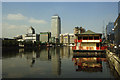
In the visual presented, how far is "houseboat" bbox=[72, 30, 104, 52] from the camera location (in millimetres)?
48219

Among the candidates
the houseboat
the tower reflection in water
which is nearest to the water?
the tower reflection in water

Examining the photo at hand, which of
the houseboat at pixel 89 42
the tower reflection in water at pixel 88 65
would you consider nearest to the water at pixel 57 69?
the tower reflection in water at pixel 88 65

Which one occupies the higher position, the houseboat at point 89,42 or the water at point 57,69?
the houseboat at point 89,42

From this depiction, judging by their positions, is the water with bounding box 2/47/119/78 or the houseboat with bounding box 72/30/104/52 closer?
the water with bounding box 2/47/119/78

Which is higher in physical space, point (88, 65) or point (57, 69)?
point (88, 65)

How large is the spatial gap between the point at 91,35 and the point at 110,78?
32693 millimetres

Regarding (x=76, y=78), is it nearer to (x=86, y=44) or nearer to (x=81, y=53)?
(x=81, y=53)

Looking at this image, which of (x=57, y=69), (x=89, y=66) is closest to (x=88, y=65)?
(x=89, y=66)

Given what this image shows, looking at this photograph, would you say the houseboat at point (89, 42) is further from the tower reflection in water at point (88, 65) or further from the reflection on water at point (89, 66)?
the reflection on water at point (89, 66)

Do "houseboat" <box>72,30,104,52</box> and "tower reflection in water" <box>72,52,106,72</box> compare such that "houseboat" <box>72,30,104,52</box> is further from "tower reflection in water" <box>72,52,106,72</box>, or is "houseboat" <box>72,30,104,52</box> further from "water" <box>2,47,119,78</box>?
"water" <box>2,47,119,78</box>

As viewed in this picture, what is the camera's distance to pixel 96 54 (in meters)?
45.9

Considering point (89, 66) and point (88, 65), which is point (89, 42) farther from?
point (89, 66)

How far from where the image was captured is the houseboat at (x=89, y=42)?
48.2 m

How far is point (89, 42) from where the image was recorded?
49.7 meters
